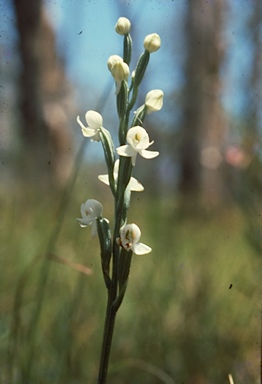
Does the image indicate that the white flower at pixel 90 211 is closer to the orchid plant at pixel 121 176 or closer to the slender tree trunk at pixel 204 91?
the orchid plant at pixel 121 176

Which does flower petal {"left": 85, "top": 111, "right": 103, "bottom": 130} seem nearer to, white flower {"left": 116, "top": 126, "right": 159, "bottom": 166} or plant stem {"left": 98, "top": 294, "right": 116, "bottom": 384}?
white flower {"left": 116, "top": 126, "right": 159, "bottom": 166}

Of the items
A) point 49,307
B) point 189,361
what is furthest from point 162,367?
point 49,307

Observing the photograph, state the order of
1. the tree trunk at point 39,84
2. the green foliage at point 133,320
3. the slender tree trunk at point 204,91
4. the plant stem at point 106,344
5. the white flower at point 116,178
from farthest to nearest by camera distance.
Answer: the slender tree trunk at point 204,91 < the tree trunk at point 39,84 < the green foliage at point 133,320 < the white flower at point 116,178 < the plant stem at point 106,344

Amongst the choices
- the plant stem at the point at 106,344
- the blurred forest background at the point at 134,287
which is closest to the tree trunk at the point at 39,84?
the blurred forest background at the point at 134,287

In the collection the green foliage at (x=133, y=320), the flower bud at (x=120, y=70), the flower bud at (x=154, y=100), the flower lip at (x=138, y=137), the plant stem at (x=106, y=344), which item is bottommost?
the green foliage at (x=133, y=320)

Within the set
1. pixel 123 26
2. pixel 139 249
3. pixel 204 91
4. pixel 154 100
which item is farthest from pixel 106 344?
pixel 204 91

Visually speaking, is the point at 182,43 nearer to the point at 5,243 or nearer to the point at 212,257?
the point at 212,257
